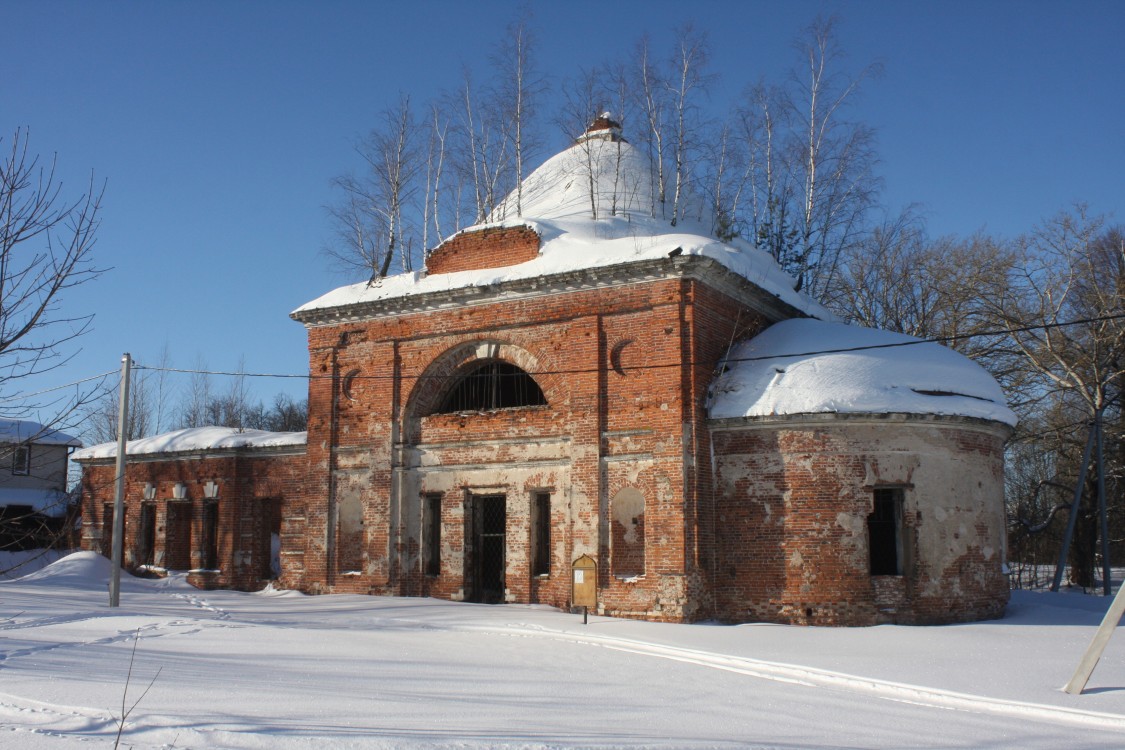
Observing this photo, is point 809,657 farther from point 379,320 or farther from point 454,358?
point 379,320

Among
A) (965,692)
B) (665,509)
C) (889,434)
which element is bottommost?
(965,692)

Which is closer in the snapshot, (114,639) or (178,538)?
(114,639)

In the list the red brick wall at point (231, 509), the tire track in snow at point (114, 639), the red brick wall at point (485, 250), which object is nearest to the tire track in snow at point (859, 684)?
the tire track in snow at point (114, 639)

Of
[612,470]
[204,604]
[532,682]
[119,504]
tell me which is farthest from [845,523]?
[119,504]

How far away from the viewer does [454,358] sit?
2112 cm

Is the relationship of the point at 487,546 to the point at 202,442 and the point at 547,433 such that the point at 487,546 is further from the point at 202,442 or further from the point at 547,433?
the point at 202,442

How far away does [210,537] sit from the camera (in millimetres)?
25844

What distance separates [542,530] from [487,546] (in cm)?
142

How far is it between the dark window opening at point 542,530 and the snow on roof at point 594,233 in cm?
450

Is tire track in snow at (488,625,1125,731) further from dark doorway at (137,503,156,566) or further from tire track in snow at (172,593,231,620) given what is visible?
dark doorway at (137,503,156,566)

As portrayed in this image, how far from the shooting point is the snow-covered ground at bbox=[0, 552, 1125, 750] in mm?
7902

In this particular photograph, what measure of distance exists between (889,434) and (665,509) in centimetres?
414

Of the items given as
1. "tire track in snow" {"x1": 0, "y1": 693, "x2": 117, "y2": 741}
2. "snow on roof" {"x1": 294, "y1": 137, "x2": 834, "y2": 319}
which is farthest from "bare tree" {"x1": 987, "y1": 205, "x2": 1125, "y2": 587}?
"tire track in snow" {"x1": 0, "y1": 693, "x2": 117, "y2": 741}

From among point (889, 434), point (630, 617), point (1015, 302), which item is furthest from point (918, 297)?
point (630, 617)
